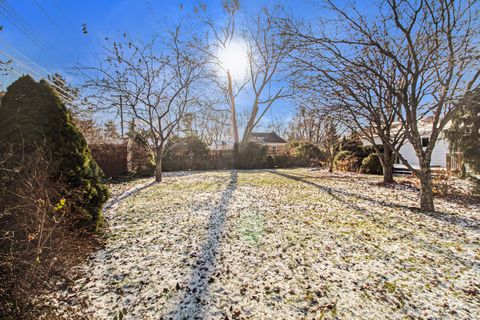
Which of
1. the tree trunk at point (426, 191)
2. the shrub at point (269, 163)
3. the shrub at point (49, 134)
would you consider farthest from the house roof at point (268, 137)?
the shrub at point (49, 134)

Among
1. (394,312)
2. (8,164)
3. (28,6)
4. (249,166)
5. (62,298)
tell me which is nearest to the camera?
(394,312)

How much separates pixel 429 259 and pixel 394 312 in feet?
4.33

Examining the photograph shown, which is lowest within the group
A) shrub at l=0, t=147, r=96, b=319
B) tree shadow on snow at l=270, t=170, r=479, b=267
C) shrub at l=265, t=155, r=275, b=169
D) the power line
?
tree shadow on snow at l=270, t=170, r=479, b=267

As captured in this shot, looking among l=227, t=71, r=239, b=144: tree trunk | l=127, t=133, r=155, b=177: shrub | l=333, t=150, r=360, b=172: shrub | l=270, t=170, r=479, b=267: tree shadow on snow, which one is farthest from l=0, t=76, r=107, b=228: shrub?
l=227, t=71, r=239, b=144: tree trunk

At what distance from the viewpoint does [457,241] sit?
3.01 meters

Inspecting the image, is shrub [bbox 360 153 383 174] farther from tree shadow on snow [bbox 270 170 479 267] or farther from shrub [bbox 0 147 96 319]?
shrub [bbox 0 147 96 319]

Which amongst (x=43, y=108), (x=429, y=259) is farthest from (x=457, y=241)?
(x=43, y=108)

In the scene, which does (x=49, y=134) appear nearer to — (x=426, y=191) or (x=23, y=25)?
(x=23, y=25)

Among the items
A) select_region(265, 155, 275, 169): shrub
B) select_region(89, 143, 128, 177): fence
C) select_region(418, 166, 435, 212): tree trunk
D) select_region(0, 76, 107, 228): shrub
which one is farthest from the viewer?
select_region(265, 155, 275, 169): shrub

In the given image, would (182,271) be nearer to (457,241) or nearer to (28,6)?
(457,241)

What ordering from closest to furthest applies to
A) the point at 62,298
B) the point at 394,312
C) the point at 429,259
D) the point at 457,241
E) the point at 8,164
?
the point at 394,312 < the point at 62,298 < the point at 8,164 < the point at 429,259 < the point at 457,241

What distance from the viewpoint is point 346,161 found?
477 inches

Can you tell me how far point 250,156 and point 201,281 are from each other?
13.6 meters

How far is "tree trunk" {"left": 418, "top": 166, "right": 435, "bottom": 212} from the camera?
4246 millimetres
